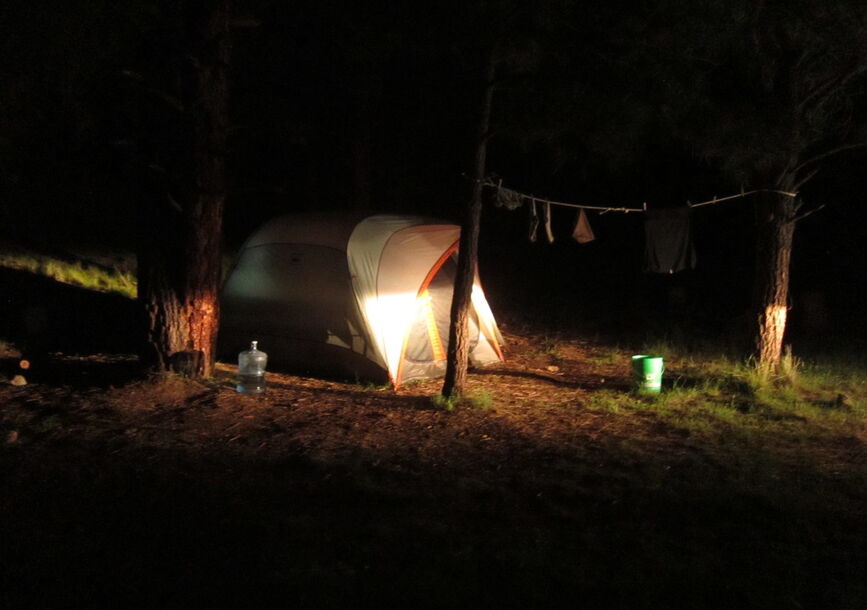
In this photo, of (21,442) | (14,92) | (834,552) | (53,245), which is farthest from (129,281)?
(834,552)

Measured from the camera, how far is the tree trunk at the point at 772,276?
962 cm

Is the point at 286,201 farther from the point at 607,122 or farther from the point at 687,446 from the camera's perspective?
the point at 687,446

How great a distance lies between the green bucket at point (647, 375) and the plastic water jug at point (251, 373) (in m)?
4.29

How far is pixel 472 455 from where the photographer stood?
6477mm

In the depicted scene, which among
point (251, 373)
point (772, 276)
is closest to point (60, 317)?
point (251, 373)

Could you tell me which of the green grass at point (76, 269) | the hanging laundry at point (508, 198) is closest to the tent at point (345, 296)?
the hanging laundry at point (508, 198)

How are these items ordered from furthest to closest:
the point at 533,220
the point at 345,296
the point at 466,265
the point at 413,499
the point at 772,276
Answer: the point at 533,220 → the point at 772,276 → the point at 345,296 → the point at 466,265 → the point at 413,499

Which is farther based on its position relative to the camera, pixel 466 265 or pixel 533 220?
pixel 533 220

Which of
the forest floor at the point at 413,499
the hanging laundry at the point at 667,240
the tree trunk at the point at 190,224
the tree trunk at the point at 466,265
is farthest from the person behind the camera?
the hanging laundry at the point at 667,240

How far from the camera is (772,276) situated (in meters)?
9.69

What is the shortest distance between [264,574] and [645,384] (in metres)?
5.80

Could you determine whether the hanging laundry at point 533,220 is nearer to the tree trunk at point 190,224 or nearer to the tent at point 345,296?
the tent at point 345,296

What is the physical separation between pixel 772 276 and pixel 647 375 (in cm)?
236

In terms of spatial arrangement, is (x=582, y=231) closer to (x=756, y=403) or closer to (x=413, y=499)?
(x=756, y=403)
